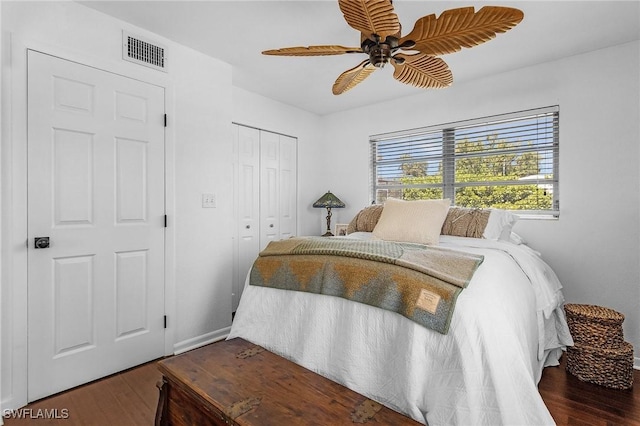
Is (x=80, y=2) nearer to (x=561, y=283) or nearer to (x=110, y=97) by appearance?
(x=110, y=97)

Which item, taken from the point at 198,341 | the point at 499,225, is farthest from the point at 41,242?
A: the point at 499,225

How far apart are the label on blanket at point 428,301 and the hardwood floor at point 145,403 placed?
1122mm

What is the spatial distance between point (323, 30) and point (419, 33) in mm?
953

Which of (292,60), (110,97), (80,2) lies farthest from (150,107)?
(292,60)

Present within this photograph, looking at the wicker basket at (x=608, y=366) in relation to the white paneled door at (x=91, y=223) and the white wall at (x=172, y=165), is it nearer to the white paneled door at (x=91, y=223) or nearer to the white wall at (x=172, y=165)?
the white wall at (x=172, y=165)

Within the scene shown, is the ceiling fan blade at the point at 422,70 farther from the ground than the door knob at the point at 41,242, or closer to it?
farther from the ground

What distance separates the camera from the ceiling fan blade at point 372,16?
59.5 inches

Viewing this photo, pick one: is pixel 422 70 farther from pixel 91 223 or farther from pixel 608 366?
pixel 91 223

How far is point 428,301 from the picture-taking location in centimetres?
145

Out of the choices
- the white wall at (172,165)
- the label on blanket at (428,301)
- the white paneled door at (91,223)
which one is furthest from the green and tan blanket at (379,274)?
the white paneled door at (91,223)

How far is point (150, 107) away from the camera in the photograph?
2492 millimetres

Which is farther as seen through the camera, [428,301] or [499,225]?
[499,225]

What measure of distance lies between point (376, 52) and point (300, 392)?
1777mm

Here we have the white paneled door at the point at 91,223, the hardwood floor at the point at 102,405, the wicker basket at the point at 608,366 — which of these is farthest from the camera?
the wicker basket at the point at 608,366
